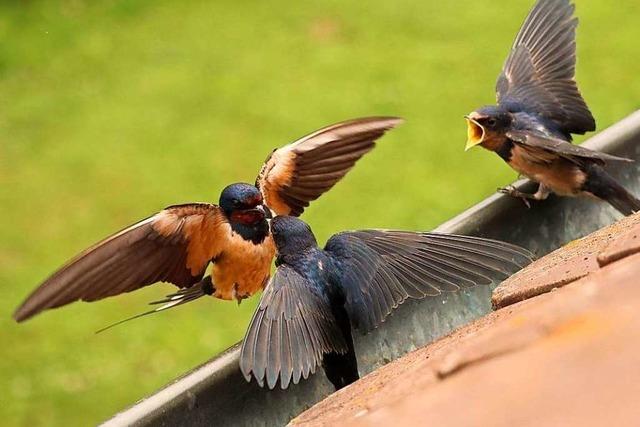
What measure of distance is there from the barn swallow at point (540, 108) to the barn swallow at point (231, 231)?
52 centimetres

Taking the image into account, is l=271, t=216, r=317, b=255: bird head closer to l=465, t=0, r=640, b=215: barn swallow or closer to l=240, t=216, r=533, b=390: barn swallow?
l=240, t=216, r=533, b=390: barn swallow

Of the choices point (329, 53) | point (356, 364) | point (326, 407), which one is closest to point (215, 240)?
point (356, 364)

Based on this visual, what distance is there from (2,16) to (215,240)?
597 cm

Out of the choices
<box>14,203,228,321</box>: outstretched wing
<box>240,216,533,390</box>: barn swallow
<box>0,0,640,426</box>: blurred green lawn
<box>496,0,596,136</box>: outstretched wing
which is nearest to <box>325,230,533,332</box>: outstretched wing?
<box>240,216,533,390</box>: barn swallow

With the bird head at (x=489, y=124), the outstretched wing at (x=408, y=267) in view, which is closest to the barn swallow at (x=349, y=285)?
the outstretched wing at (x=408, y=267)

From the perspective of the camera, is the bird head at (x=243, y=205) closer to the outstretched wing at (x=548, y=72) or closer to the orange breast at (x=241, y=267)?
the orange breast at (x=241, y=267)

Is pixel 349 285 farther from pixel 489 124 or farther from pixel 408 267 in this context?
pixel 489 124

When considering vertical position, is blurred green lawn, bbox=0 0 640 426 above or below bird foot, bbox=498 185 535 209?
above

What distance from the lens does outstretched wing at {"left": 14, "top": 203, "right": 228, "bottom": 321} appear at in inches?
95.3

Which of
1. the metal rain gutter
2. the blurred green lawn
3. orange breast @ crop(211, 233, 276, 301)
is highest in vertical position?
the blurred green lawn

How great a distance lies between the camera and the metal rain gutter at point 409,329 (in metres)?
1.93

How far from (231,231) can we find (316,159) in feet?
1.21

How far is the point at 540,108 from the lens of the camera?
11.9 ft

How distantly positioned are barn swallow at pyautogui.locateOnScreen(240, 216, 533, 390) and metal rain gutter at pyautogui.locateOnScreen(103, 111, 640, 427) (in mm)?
56
